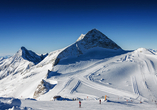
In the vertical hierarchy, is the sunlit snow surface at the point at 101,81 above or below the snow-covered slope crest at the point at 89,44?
below

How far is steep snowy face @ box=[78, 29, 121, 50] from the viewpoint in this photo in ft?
241

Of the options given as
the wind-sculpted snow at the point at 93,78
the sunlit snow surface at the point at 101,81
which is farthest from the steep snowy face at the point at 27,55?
the sunlit snow surface at the point at 101,81

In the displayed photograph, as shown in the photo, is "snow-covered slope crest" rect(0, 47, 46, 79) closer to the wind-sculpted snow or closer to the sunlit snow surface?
the wind-sculpted snow

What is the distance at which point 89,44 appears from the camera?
73562 millimetres

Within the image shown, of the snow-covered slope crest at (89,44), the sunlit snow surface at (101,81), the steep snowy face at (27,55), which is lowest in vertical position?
the sunlit snow surface at (101,81)

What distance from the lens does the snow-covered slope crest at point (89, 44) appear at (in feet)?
212

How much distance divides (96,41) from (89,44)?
622 centimetres

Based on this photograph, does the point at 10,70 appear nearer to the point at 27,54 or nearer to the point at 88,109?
the point at 27,54

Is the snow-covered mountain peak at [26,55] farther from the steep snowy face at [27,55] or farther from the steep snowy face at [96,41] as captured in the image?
the steep snowy face at [96,41]

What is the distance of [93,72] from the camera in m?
48.3

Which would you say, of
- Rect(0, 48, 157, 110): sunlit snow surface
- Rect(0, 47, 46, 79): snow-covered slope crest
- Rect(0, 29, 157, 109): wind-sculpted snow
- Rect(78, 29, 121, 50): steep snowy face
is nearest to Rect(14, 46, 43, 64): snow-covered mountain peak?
Rect(0, 47, 46, 79): snow-covered slope crest

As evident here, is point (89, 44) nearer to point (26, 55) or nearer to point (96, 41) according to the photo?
point (96, 41)

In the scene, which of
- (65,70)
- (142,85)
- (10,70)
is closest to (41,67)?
(65,70)

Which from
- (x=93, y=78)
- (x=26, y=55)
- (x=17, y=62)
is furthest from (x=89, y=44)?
(x=26, y=55)
